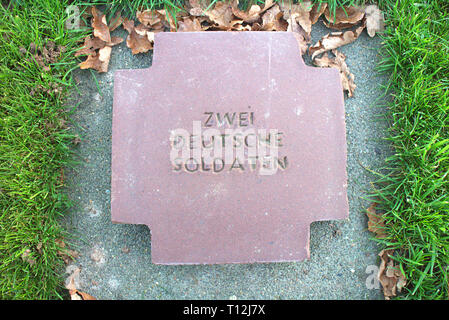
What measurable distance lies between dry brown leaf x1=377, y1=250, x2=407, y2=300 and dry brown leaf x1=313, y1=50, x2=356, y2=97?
98 centimetres

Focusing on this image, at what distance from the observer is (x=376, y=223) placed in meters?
1.91

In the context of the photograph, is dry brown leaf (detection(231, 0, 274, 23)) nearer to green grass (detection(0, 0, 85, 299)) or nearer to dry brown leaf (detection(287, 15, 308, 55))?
dry brown leaf (detection(287, 15, 308, 55))

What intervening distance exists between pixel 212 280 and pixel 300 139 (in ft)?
3.08

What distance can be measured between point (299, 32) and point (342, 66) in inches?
13.2

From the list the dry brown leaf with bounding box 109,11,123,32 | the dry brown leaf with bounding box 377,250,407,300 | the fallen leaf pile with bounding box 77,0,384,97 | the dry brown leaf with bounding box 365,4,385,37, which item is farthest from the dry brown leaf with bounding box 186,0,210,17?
the dry brown leaf with bounding box 377,250,407,300

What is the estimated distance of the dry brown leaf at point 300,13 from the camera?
6.68 ft

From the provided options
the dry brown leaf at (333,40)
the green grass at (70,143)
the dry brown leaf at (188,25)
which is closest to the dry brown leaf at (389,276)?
the green grass at (70,143)

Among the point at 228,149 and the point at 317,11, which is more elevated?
the point at 317,11

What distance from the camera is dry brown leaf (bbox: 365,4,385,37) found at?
2051 mm

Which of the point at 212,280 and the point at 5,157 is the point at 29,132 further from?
the point at 212,280

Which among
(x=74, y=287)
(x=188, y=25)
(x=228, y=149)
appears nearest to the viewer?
(x=228, y=149)

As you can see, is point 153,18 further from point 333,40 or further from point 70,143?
point 333,40


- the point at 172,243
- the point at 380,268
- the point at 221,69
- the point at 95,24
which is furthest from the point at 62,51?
the point at 380,268

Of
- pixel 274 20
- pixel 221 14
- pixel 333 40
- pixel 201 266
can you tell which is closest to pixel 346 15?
pixel 333 40
